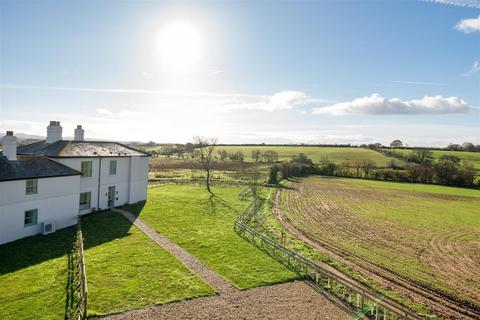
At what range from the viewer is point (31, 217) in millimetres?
22797

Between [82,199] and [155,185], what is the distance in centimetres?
2202

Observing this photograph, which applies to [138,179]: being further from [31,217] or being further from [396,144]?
[396,144]

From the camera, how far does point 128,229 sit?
25.2 metres

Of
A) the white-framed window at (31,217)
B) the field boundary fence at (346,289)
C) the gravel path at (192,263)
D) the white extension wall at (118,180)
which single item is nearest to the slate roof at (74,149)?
the white extension wall at (118,180)

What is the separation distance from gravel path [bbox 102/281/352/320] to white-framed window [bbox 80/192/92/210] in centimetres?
1894

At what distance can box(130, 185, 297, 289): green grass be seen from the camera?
17625mm

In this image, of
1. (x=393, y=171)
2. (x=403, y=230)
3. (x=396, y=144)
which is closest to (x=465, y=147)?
(x=396, y=144)

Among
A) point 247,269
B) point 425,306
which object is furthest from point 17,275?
point 425,306

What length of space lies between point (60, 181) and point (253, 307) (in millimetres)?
19490

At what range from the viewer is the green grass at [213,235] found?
17.6m

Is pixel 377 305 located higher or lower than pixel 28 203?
lower

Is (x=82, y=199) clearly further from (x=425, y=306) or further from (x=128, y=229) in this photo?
(x=425, y=306)

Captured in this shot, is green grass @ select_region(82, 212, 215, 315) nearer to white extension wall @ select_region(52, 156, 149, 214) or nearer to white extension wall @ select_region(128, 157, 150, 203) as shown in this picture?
white extension wall @ select_region(52, 156, 149, 214)

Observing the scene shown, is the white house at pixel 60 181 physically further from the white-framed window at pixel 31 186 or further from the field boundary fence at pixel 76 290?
the field boundary fence at pixel 76 290
